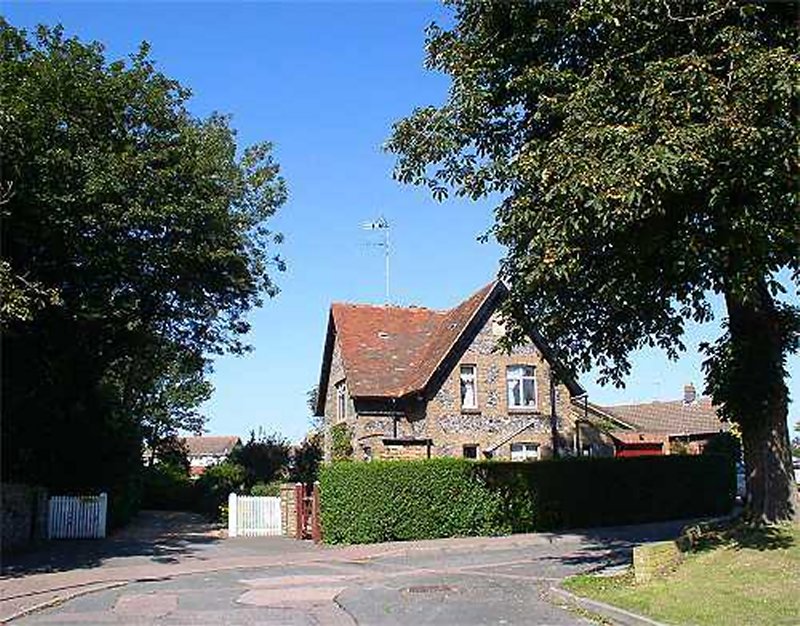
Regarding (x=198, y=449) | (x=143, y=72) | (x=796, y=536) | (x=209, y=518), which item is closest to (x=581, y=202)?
(x=796, y=536)

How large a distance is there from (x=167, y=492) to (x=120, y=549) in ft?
96.0

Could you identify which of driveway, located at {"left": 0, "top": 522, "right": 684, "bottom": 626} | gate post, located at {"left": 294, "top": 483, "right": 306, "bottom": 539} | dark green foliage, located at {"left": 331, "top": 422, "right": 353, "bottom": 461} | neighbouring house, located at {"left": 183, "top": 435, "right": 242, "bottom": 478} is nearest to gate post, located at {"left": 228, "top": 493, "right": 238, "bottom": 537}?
gate post, located at {"left": 294, "top": 483, "right": 306, "bottom": 539}

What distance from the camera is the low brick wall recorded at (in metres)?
22.9

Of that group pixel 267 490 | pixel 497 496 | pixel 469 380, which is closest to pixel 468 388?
pixel 469 380

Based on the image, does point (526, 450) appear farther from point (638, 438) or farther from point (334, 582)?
point (334, 582)

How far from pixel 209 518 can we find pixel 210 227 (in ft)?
56.6

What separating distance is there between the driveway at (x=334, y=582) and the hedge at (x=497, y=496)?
3.49 feet

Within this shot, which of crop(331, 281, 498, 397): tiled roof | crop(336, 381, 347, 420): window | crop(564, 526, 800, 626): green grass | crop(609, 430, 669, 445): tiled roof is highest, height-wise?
crop(331, 281, 498, 397): tiled roof

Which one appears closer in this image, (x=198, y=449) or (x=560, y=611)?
(x=560, y=611)

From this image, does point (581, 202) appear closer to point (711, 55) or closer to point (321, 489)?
point (711, 55)

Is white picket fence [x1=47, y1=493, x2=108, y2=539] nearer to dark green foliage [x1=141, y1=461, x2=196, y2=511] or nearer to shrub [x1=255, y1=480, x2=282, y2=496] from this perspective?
shrub [x1=255, y1=480, x2=282, y2=496]

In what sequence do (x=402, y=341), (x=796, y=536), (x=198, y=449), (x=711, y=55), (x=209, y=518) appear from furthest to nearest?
(x=198, y=449) → (x=209, y=518) → (x=402, y=341) → (x=796, y=536) → (x=711, y=55)

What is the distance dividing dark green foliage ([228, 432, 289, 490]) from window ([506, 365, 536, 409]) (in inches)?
469

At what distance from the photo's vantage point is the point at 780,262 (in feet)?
40.9
